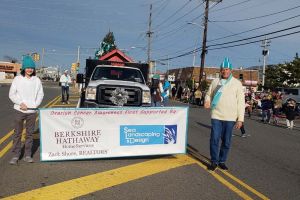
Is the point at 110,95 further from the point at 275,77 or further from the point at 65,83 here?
the point at 275,77

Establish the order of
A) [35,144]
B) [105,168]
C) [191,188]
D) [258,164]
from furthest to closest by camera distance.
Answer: [35,144]
[258,164]
[105,168]
[191,188]

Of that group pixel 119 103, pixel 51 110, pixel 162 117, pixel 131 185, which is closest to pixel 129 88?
pixel 119 103

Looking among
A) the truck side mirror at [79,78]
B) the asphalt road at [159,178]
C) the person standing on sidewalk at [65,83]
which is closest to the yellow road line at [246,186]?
the asphalt road at [159,178]

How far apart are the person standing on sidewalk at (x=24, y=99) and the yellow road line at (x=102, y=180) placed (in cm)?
160

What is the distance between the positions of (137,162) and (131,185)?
170 cm

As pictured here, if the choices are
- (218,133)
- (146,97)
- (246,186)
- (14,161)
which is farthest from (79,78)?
(246,186)

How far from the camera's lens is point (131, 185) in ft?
22.3

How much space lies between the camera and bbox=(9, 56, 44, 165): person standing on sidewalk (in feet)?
25.7

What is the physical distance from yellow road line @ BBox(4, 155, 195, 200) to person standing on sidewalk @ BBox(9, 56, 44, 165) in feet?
5.26

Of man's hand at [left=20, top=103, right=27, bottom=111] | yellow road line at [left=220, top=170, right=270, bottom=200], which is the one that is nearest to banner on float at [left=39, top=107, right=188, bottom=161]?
man's hand at [left=20, top=103, right=27, bottom=111]

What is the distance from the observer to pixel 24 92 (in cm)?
789

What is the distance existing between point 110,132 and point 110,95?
9.33ft

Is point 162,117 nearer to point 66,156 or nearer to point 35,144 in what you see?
point 66,156

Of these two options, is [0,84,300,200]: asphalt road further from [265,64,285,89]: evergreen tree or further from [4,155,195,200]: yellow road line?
[265,64,285,89]: evergreen tree
